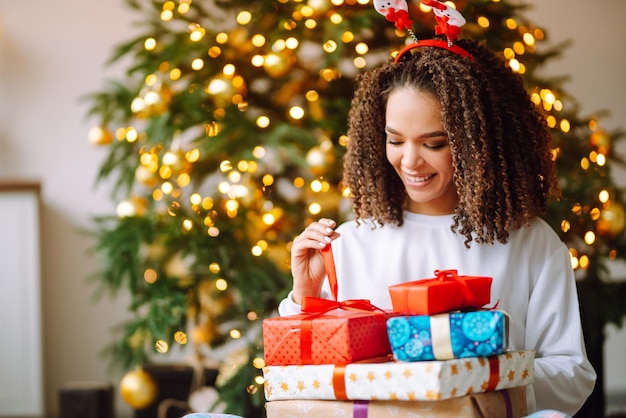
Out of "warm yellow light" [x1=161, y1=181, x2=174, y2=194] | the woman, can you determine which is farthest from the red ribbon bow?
"warm yellow light" [x1=161, y1=181, x2=174, y2=194]

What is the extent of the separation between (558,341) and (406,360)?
0.44m

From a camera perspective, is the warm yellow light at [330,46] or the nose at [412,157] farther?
the warm yellow light at [330,46]

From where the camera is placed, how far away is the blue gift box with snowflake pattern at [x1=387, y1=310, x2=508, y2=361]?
106 centimetres

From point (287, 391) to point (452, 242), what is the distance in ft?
1.67

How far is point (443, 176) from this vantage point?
1.42 m

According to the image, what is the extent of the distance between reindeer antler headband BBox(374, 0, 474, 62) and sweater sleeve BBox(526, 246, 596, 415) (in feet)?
1.39

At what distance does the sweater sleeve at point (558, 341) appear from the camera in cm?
134

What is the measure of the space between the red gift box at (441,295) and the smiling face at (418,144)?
280mm

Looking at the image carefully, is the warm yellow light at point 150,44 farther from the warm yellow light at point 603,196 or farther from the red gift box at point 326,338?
the red gift box at point 326,338

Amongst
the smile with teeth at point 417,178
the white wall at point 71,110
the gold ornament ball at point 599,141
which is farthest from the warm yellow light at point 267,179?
the white wall at point 71,110

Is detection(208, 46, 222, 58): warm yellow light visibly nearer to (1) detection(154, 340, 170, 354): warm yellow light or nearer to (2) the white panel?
(1) detection(154, 340, 170, 354): warm yellow light

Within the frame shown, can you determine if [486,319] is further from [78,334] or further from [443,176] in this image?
[78,334]

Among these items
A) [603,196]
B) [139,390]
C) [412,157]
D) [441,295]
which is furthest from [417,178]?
[139,390]

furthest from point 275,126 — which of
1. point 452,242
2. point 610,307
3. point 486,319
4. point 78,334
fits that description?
point 78,334
